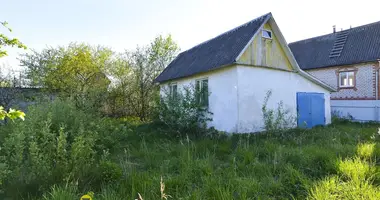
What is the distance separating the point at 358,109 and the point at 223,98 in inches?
472

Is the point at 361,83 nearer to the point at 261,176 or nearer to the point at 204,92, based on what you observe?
the point at 204,92

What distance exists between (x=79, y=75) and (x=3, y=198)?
48.1 feet

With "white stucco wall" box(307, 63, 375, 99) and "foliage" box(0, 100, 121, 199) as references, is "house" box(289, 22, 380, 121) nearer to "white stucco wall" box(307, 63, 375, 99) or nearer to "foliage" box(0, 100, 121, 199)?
"white stucco wall" box(307, 63, 375, 99)

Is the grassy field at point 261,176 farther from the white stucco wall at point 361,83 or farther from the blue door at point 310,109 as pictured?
the white stucco wall at point 361,83

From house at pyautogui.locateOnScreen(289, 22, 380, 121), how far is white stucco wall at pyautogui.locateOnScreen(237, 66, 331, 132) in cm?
728

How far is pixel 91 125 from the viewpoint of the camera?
6.65 metres

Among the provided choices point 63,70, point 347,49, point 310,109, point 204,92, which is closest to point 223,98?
point 204,92

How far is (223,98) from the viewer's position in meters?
10.1

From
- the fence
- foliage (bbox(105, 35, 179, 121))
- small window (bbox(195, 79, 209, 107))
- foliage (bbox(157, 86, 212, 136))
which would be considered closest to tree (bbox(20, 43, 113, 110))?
foliage (bbox(105, 35, 179, 121))

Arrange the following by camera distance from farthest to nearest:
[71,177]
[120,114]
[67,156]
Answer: [120,114]
[67,156]
[71,177]

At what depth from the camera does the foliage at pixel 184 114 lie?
961 cm

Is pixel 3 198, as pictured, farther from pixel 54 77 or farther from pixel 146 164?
pixel 54 77

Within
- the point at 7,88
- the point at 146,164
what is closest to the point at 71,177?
the point at 146,164

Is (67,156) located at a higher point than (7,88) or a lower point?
lower
